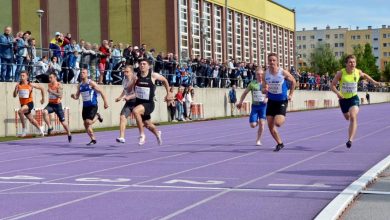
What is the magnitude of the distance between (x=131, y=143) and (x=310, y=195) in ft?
33.8

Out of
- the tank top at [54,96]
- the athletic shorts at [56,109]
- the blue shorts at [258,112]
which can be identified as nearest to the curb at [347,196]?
the blue shorts at [258,112]

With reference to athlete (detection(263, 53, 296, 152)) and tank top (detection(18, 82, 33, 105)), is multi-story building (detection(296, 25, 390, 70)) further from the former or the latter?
athlete (detection(263, 53, 296, 152))

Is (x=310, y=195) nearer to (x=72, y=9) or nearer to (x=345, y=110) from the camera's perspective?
(x=345, y=110)

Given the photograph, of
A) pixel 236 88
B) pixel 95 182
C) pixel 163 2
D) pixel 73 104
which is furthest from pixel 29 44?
pixel 163 2

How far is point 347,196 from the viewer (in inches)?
301

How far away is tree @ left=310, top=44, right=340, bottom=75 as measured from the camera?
129 metres

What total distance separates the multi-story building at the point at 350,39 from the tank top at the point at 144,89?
560ft

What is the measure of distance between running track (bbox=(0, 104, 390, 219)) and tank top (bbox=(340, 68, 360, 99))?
Result: 3.91 feet

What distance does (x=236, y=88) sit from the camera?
1686 inches

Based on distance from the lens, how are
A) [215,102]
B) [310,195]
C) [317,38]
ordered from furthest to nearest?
[317,38], [215,102], [310,195]

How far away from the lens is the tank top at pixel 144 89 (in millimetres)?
15070

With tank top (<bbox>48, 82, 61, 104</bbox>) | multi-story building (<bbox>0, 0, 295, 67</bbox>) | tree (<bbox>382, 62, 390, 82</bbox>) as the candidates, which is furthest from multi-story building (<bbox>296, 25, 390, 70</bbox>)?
tank top (<bbox>48, 82, 61, 104</bbox>)

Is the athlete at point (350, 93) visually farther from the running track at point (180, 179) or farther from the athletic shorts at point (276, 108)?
the athletic shorts at point (276, 108)

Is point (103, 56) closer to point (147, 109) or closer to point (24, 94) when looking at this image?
point (24, 94)
